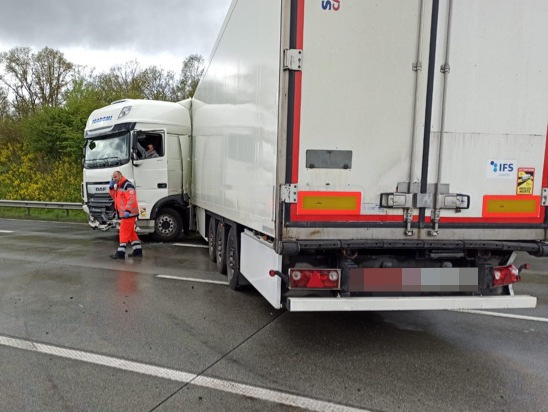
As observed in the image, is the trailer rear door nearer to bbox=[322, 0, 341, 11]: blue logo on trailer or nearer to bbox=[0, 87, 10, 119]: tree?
bbox=[322, 0, 341, 11]: blue logo on trailer

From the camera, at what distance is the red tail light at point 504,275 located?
3838 millimetres

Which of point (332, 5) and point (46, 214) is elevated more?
point (332, 5)

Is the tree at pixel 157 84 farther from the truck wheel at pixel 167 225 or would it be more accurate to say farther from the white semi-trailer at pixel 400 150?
the white semi-trailer at pixel 400 150

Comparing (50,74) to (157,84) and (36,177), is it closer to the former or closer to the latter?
(157,84)

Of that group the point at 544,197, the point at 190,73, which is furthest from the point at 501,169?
the point at 190,73

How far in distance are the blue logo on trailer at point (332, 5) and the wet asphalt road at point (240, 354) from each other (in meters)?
2.91

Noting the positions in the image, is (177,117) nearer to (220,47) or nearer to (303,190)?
(220,47)

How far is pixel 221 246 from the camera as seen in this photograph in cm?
656

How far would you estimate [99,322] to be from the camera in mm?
4562

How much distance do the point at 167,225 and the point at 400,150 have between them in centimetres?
772

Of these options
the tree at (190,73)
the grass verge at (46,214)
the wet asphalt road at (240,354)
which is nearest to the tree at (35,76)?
the tree at (190,73)

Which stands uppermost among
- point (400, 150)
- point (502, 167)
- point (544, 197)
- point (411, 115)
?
point (411, 115)

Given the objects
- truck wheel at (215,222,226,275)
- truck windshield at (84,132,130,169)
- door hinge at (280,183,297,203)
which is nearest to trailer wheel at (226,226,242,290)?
truck wheel at (215,222,226,275)

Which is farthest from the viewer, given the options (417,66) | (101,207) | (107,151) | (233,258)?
(107,151)
